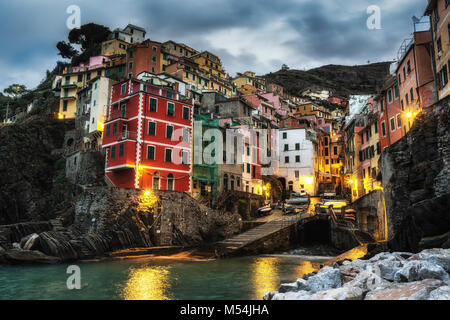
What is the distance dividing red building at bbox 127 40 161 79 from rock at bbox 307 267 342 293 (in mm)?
63516

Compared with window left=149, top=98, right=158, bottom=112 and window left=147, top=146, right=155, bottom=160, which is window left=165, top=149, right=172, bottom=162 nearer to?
window left=147, top=146, right=155, bottom=160

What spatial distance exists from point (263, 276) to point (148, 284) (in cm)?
755

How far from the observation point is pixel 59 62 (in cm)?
9775

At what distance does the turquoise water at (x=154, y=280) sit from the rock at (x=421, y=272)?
6.80 metres

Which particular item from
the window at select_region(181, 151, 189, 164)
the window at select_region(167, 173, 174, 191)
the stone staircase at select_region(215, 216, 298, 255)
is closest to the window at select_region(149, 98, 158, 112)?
the window at select_region(181, 151, 189, 164)

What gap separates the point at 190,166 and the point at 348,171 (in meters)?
29.9

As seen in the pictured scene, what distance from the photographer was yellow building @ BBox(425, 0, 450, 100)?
24797 millimetres

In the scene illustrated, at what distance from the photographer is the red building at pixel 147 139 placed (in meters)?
38.8

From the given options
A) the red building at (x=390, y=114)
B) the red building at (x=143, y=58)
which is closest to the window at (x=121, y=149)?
the red building at (x=390, y=114)

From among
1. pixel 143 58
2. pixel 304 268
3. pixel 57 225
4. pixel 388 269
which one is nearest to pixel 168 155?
pixel 57 225

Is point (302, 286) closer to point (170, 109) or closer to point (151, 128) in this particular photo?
point (151, 128)

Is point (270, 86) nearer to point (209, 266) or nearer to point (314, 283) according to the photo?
point (209, 266)
